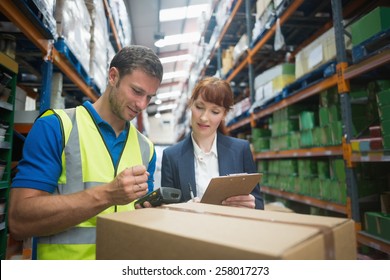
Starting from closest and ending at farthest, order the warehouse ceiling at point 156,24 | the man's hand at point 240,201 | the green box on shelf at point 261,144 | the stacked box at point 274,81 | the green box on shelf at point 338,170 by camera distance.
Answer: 1. the man's hand at point 240,201
2. the green box on shelf at point 338,170
3. the stacked box at point 274,81
4. the green box on shelf at point 261,144
5. the warehouse ceiling at point 156,24

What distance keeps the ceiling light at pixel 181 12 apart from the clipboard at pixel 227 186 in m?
7.77

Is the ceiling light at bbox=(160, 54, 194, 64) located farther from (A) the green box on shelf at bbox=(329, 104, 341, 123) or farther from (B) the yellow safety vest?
(B) the yellow safety vest

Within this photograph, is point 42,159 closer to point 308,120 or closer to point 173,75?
point 308,120

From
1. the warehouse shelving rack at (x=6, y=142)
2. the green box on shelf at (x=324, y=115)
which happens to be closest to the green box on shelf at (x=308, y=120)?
the green box on shelf at (x=324, y=115)

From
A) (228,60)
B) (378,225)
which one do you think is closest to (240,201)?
(378,225)

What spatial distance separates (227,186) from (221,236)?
63 centimetres

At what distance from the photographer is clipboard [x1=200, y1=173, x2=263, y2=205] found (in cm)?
117

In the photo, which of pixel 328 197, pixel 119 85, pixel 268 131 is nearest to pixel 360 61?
pixel 328 197

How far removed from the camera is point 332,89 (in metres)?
2.87

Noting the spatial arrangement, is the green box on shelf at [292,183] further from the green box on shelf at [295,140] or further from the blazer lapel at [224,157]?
the blazer lapel at [224,157]

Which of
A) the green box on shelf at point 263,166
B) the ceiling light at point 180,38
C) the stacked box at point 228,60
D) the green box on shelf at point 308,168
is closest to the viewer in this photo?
the green box on shelf at point 308,168

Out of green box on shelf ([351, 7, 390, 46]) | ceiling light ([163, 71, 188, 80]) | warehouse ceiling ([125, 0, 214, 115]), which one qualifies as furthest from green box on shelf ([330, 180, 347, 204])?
ceiling light ([163, 71, 188, 80])

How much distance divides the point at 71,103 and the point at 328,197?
3.60 metres

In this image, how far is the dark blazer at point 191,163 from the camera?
184 centimetres
